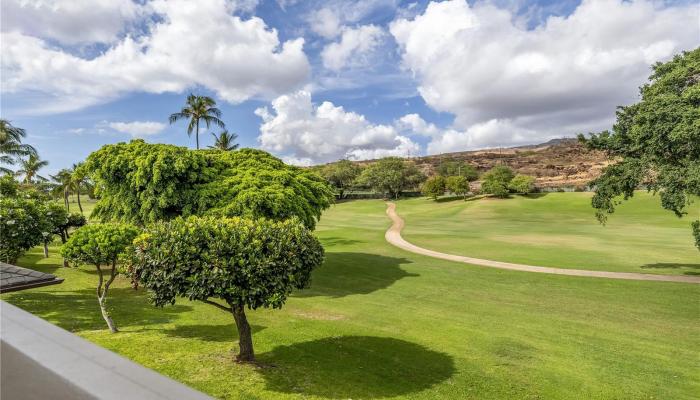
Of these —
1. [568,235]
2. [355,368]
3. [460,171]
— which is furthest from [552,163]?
[355,368]

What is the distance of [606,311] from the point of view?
17.5 metres

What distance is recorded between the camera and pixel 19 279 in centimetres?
797

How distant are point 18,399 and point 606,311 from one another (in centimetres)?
2048

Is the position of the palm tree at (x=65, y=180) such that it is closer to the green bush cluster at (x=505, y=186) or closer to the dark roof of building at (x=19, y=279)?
the dark roof of building at (x=19, y=279)

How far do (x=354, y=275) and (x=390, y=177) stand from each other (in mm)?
75493

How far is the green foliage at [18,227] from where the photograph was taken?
1482 cm

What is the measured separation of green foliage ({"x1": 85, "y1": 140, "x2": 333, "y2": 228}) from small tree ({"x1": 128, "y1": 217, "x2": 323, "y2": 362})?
920 centimetres

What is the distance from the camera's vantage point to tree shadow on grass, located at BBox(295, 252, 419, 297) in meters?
21.2

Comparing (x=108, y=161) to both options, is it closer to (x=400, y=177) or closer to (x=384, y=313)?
(x=384, y=313)

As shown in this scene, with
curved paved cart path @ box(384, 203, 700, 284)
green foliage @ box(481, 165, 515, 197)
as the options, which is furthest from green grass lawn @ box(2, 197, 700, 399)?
green foliage @ box(481, 165, 515, 197)

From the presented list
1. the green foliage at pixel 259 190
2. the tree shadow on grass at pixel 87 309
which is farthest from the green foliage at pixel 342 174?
the tree shadow on grass at pixel 87 309

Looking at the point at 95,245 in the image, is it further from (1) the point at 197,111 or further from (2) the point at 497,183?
(2) the point at 497,183

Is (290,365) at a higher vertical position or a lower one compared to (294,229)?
lower

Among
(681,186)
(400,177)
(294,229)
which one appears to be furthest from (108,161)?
(400,177)
